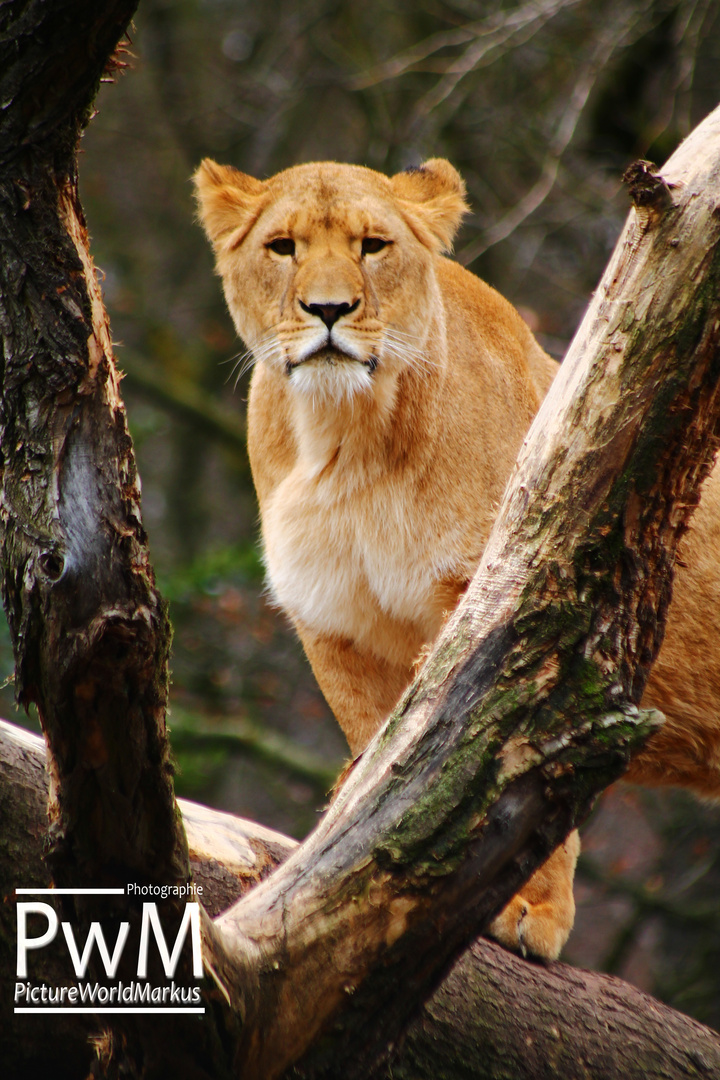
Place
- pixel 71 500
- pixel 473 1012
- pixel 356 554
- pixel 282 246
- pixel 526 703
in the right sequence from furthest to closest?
pixel 356 554
pixel 282 246
pixel 473 1012
pixel 526 703
pixel 71 500

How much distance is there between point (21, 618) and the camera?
1.82m

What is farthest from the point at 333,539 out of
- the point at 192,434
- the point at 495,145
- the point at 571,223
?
the point at 192,434

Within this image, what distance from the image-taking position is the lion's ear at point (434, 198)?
13.1ft

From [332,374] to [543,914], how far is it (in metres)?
1.83

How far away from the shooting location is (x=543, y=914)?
11.6ft

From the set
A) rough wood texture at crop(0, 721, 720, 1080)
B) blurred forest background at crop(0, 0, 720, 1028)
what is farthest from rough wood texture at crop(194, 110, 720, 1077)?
blurred forest background at crop(0, 0, 720, 1028)

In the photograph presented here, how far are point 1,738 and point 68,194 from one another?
1562mm

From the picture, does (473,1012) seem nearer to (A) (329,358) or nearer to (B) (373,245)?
(A) (329,358)

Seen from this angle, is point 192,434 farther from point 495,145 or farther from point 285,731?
point 495,145

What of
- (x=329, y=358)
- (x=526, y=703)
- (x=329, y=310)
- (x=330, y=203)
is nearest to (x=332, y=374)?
(x=329, y=358)

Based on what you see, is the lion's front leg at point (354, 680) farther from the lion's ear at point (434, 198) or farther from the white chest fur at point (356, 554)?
the lion's ear at point (434, 198)

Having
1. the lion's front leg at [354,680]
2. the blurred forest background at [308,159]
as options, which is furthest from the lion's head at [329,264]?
the blurred forest background at [308,159]

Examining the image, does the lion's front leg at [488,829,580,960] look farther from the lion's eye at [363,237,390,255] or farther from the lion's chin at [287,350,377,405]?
the lion's eye at [363,237,390,255]

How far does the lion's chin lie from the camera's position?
3.46 m
